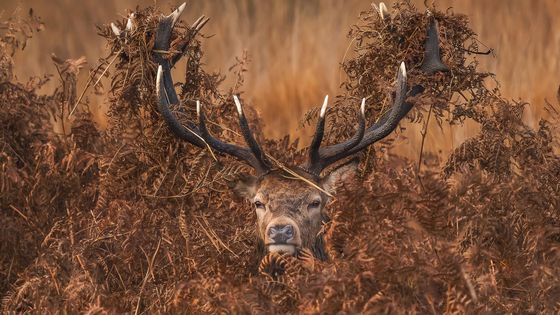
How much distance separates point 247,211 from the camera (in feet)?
26.7

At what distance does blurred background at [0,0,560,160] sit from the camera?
11555 mm

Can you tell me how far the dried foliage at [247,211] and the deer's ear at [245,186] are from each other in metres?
0.09

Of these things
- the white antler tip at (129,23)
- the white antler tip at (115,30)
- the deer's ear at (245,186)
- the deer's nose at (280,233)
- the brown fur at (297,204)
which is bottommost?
the deer's nose at (280,233)

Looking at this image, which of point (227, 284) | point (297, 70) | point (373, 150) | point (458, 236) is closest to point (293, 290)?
point (227, 284)

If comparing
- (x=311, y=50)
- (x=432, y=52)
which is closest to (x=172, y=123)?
(x=432, y=52)

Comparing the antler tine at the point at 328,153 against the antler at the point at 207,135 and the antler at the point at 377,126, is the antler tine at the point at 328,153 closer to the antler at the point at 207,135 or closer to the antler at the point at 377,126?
the antler at the point at 377,126

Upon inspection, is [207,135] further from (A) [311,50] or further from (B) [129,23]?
(A) [311,50]

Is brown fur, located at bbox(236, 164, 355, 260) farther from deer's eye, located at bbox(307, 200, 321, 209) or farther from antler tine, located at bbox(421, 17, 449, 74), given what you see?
antler tine, located at bbox(421, 17, 449, 74)

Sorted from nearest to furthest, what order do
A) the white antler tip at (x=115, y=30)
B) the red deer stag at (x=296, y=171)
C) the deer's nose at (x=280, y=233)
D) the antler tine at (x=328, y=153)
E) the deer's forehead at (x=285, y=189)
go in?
the deer's nose at (x=280, y=233)
the red deer stag at (x=296, y=171)
the deer's forehead at (x=285, y=189)
the antler tine at (x=328, y=153)
the white antler tip at (x=115, y=30)

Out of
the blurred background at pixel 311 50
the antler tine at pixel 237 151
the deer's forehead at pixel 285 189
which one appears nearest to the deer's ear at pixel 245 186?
the antler tine at pixel 237 151

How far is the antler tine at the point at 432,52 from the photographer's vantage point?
26.3 ft

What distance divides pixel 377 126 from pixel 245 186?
0.83 meters

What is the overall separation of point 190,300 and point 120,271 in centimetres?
119

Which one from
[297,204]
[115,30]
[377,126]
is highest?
[115,30]
